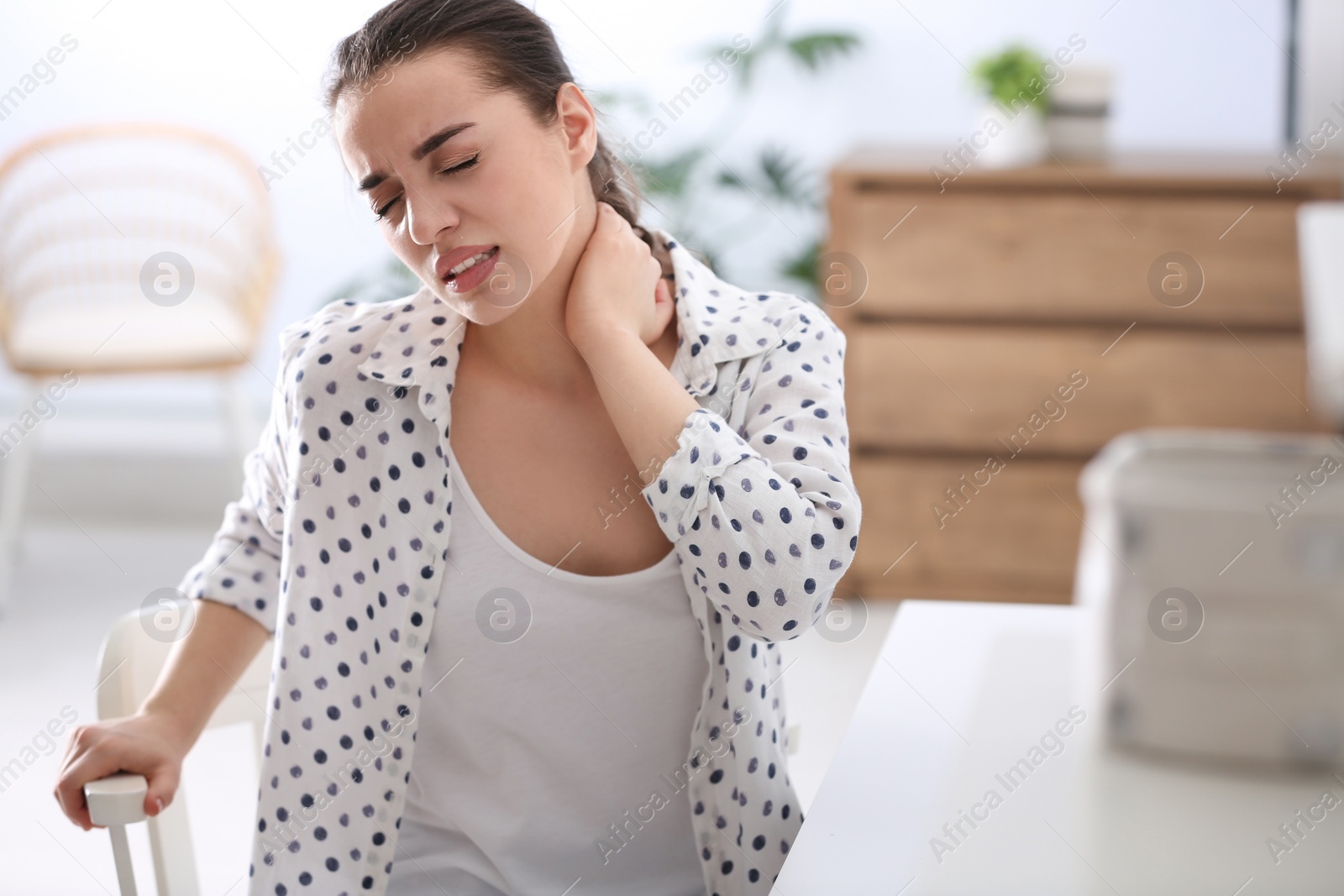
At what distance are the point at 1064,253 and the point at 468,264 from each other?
7.29 ft

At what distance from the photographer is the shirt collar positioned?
3.64 ft

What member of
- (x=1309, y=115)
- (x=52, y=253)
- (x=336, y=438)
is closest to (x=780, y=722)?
(x=336, y=438)

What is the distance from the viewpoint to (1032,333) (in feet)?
9.93

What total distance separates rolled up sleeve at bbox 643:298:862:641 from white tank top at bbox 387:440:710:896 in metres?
0.12

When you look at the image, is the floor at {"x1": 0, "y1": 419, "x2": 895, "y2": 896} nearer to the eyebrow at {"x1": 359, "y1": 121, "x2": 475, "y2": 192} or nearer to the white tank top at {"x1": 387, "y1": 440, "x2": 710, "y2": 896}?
the white tank top at {"x1": 387, "y1": 440, "x2": 710, "y2": 896}

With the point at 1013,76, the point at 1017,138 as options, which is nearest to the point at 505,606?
the point at 1017,138

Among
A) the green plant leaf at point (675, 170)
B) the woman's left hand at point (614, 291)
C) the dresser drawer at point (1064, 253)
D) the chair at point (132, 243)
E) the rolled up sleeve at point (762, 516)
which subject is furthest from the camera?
the green plant leaf at point (675, 170)

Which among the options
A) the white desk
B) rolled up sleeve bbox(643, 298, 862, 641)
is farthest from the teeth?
the white desk

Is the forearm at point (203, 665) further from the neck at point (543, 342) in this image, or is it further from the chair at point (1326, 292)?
the chair at point (1326, 292)

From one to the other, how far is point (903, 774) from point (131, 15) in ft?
11.5

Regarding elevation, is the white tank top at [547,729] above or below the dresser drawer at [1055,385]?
below

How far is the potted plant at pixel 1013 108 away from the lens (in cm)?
301

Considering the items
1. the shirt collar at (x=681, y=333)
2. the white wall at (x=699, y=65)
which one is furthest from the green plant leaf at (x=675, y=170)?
the shirt collar at (x=681, y=333)

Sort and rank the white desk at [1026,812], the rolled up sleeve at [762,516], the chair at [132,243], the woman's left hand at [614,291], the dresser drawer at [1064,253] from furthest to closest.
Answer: the chair at [132,243], the dresser drawer at [1064,253], the woman's left hand at [614,291], the rolled up sleeve at [762,516], the white desk at [1026,812]
